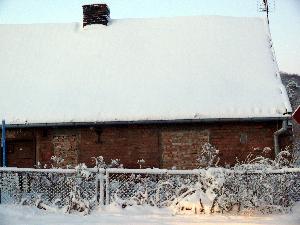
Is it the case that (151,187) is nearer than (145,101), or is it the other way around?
(151,187)

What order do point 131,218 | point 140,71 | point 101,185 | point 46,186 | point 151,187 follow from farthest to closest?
point 140,71 < point 46,186 < point 151,187 < point 101,185 < point 131,218

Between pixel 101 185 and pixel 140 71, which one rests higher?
pixel 140 71

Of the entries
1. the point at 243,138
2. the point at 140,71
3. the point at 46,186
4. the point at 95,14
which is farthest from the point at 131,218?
the point at 95,14

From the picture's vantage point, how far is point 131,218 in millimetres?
7309

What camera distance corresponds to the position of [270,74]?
42.5ft

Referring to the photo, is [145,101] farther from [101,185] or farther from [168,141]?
[101,185]

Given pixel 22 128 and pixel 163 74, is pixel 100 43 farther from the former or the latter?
pixel 22 128

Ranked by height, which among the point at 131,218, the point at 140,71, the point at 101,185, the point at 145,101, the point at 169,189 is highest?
the point at 140,71

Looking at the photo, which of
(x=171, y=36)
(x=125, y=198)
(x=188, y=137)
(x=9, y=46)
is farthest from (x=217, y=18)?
(x=125, y=198)

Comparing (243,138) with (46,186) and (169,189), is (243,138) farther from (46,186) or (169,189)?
(46,186)

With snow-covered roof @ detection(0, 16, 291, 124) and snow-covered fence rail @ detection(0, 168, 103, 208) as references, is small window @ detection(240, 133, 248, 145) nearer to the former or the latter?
snow-covered roof @ detection(0, 16, 291, 124)

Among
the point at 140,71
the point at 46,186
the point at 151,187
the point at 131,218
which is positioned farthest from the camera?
the point at 140,71

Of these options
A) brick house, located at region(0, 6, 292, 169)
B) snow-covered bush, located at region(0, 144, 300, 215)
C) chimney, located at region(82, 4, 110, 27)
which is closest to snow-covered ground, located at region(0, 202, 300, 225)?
snow-covered bush, located at region(0, 144, 300, 215)

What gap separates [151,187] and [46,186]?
8.12 feet
